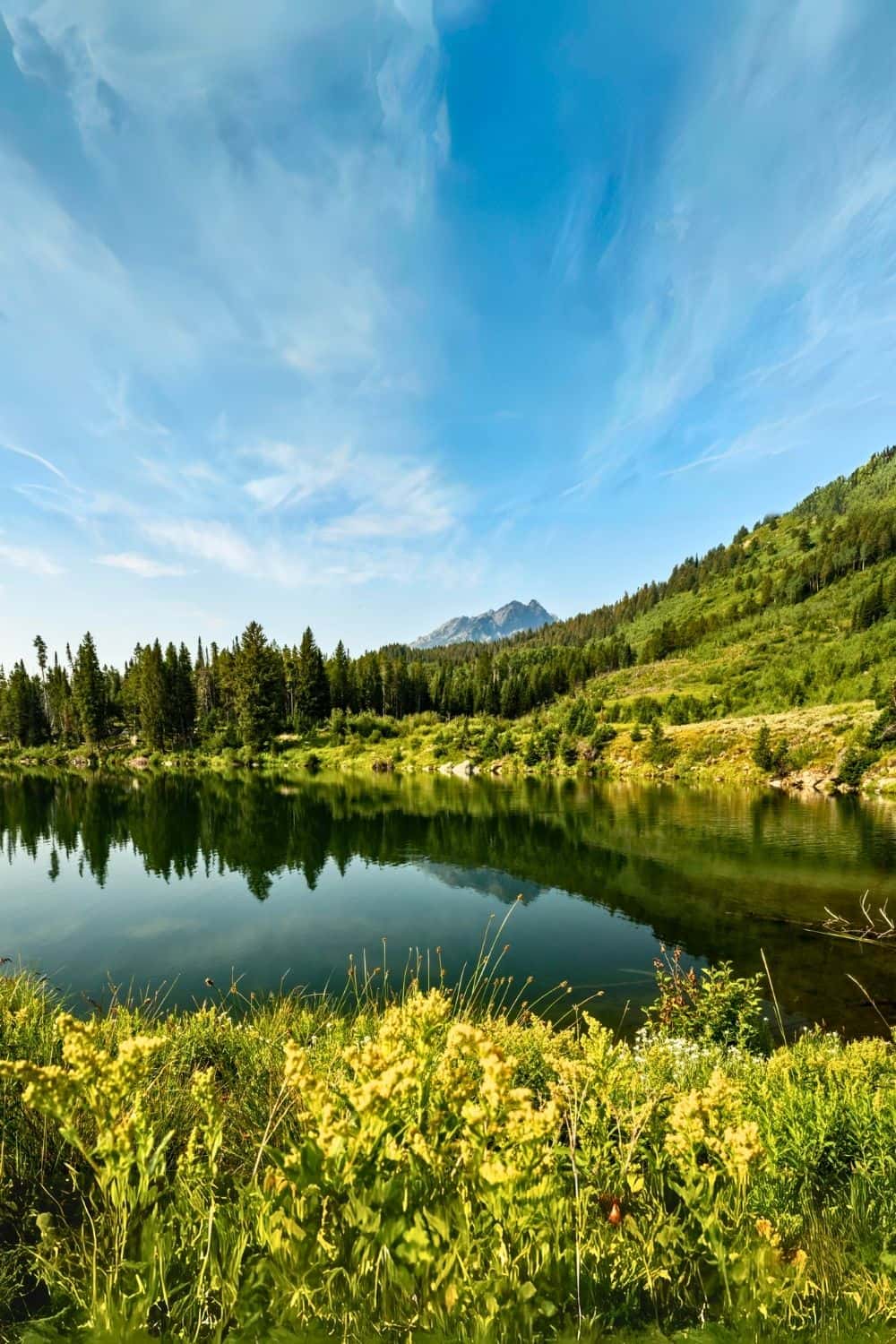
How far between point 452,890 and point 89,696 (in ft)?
294

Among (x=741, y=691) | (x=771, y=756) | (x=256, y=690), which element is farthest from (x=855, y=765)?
(x=256, y=690)

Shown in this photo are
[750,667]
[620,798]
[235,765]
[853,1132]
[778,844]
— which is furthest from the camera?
[750,667]

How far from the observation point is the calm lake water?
15.8 metres

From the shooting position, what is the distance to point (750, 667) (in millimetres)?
106125

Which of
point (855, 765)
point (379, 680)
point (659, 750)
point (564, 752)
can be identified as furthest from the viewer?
point (379, 680)

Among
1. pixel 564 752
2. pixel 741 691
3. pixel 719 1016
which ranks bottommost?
pixel 719 1016

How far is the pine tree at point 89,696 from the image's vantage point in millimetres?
91875

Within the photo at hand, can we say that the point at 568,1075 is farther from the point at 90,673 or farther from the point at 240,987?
the point at 90,673

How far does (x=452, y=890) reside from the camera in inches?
955

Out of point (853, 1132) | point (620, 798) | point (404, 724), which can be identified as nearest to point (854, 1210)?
point (853, 1132)

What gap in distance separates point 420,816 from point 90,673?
2976 inches

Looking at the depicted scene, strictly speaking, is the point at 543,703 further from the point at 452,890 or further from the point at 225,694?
the point at 452,890

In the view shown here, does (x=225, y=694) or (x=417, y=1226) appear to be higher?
(x=225, y=694)

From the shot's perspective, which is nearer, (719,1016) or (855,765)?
(719,1016)
